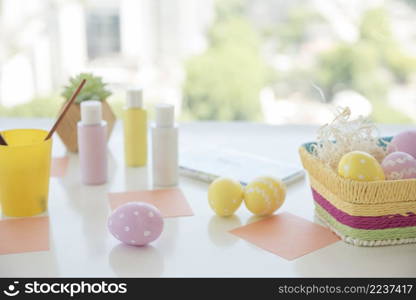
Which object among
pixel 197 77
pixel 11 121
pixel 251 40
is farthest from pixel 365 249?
pixel 251 40

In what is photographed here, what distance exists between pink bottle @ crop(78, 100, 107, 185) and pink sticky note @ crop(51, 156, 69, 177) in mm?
88

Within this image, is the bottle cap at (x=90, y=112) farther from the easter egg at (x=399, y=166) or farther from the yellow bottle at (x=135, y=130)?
the easter egg at (x=399, y=166)

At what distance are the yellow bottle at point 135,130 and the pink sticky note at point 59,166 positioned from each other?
0.13 m

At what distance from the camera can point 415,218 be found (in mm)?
792

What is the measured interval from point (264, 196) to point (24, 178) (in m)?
0.39

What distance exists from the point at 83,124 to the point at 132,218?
31cm

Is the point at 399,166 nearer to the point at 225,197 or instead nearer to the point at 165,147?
the point at 225,197

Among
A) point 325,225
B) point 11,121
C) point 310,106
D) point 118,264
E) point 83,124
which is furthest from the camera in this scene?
point 310,106

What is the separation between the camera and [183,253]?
783 millimetres

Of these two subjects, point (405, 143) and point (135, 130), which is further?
point (135, 130)

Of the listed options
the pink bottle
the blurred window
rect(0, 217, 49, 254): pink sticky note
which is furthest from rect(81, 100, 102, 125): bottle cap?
the blurred window

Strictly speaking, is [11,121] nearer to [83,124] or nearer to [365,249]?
[83,124]

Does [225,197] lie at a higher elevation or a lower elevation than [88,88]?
lower

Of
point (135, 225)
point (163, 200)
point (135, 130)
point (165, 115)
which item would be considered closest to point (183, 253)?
point (135, 225)
